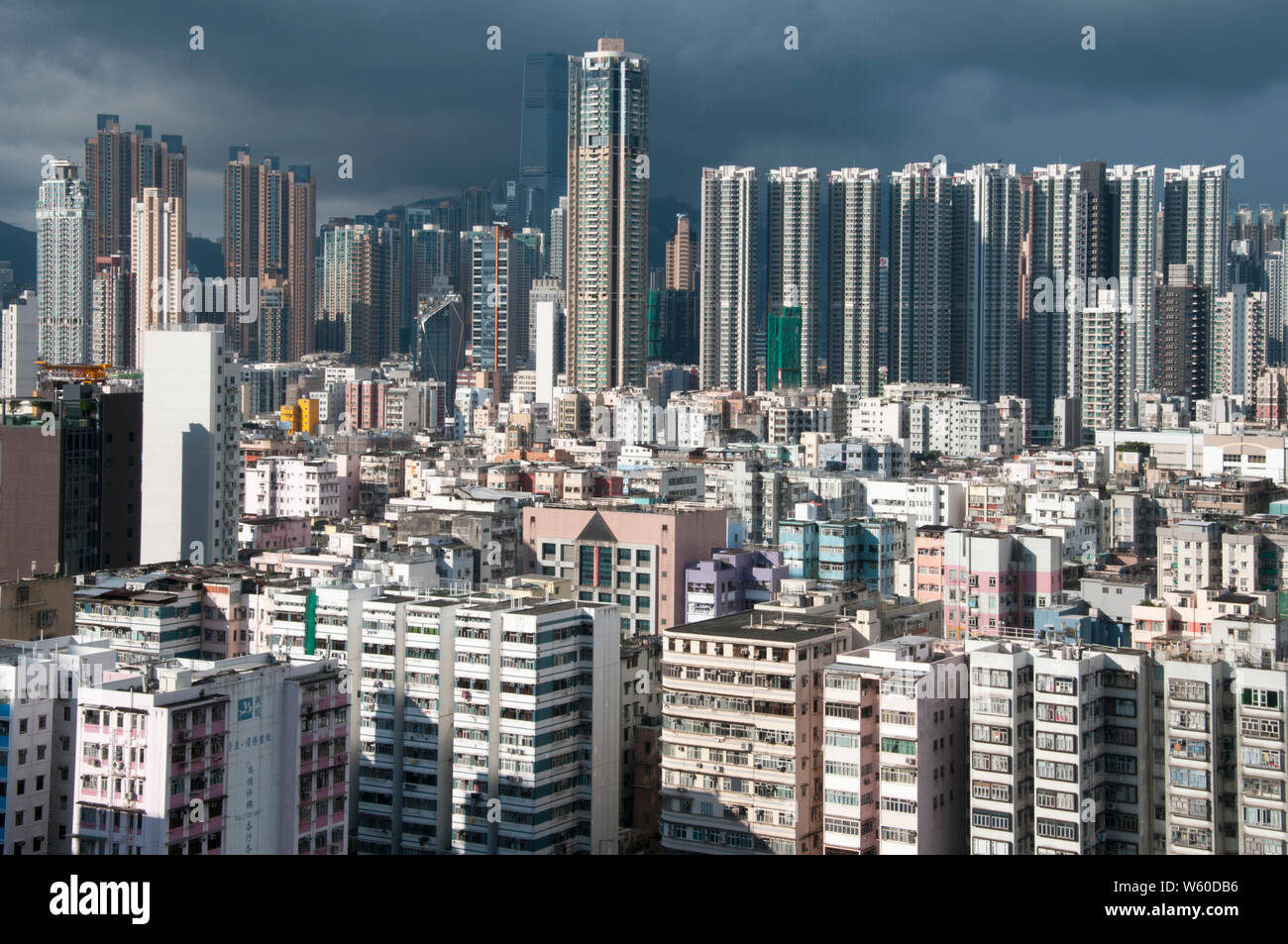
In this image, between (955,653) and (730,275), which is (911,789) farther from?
(730,275)

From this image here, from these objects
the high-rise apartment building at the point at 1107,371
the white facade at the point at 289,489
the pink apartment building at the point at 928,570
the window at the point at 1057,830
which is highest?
the high-rise apartment building at the point at 1107,371

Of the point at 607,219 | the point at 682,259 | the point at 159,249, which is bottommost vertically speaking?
the point at 159,249

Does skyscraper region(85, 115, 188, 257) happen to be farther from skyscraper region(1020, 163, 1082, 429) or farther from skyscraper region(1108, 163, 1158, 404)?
skyscraper region(1108, 163, 1158, 404)

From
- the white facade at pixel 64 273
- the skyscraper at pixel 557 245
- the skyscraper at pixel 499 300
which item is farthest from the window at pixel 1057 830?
the skyscraper at pixel 557 245

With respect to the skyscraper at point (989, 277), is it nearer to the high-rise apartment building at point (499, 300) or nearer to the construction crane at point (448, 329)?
the high-rise apartment building at point (499, 300)

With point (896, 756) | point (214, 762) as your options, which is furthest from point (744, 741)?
point (214, 762)

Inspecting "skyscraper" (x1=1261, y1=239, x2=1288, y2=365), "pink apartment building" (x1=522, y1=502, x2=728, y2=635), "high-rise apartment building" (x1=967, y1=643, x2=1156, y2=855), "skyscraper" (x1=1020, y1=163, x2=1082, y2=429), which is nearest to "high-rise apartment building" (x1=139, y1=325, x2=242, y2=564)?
"pink apartment building" (x1=522, y1=502, x2=728, y2=635)

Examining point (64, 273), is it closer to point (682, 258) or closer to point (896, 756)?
point (682, 258)

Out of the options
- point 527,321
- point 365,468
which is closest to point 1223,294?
point 527,321
